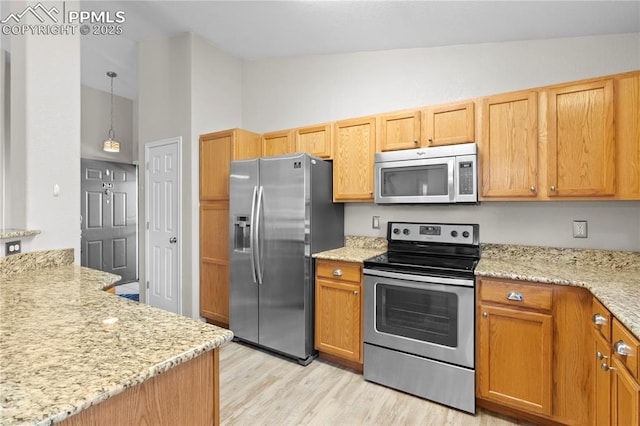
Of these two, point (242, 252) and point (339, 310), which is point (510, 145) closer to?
point (339, 310)

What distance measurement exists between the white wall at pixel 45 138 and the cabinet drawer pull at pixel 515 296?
279cm

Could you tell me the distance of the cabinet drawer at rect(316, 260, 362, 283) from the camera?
8.21 ft

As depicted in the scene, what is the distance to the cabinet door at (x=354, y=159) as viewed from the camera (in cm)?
276

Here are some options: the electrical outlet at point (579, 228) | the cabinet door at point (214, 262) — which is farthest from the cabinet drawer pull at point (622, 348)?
the cabinet door at point (214, 262)

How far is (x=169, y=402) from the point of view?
88 cm

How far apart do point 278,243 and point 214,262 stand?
96cm

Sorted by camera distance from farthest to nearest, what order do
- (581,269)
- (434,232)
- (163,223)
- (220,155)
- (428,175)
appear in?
(163,223)
(220,155)
(434,232)
(428,175)
(581,269)

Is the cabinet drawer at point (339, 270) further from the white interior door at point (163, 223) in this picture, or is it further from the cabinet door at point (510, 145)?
the white interior door at point (163, 223)

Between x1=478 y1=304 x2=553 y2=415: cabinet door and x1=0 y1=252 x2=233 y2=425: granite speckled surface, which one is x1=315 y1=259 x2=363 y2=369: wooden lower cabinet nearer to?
x1=478 y1=304 x2=553 y2=415: cabinet door

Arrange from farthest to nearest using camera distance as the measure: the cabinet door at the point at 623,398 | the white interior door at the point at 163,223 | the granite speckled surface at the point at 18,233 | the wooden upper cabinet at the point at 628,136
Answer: the white interior door at the point at 163,223 → the wooden upper cabinet at the point at 628,136 → the granite speckled surface at the point at 18,233 → the cabinet door at the point at 623,398

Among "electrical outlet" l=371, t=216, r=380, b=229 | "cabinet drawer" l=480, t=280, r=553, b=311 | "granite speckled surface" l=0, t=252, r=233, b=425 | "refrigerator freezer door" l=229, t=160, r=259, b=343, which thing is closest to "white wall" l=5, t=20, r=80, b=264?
"granite speckled surface" l=0, t=252, r=233, b=425

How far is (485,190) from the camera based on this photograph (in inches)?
90.7

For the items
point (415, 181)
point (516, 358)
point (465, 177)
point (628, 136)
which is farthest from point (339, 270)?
point (628, 136)

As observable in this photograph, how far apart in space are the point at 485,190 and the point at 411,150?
24.0 inches
